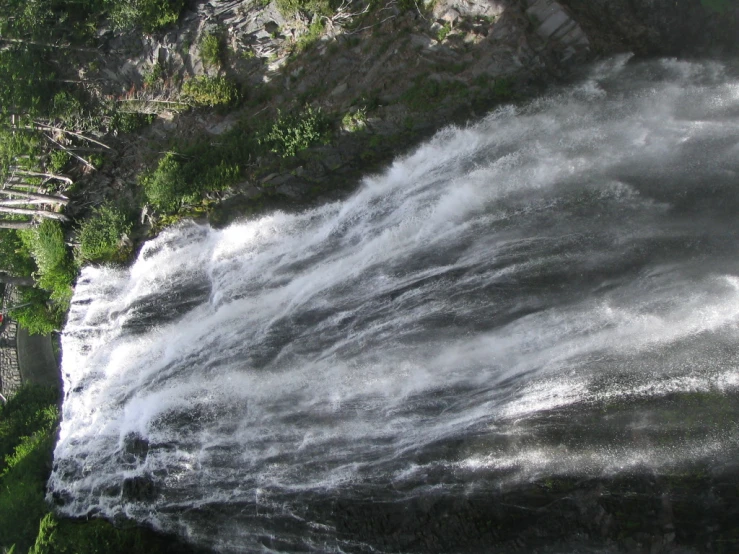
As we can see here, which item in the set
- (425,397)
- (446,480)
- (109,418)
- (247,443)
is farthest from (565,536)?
(109,418)

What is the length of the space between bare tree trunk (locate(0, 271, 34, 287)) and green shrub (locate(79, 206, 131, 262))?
4117 mm

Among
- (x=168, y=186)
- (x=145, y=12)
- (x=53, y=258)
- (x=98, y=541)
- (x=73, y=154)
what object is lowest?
(x=98, y=541)

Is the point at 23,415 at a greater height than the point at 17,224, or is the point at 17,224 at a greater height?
the point at 17,224

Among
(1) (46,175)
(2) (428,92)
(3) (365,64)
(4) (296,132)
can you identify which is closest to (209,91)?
(4) (296,132)

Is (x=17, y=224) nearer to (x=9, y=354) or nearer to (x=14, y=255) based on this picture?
(x=14, y=255)

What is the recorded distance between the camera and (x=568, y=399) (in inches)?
406

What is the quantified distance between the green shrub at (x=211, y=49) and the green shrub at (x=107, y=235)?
495 centimetres

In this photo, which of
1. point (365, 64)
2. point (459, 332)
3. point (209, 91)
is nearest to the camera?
point (459, 332)

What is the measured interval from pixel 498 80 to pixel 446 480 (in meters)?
8.79

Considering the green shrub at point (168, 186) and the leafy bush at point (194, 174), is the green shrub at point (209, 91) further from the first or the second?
the green shrub at point (168, 186)

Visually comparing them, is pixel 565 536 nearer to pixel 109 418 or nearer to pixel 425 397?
pixel 425 397

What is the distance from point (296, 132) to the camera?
43.8 ft

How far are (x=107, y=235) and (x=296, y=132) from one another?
6.49 meters

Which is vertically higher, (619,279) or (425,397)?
(619,279)
